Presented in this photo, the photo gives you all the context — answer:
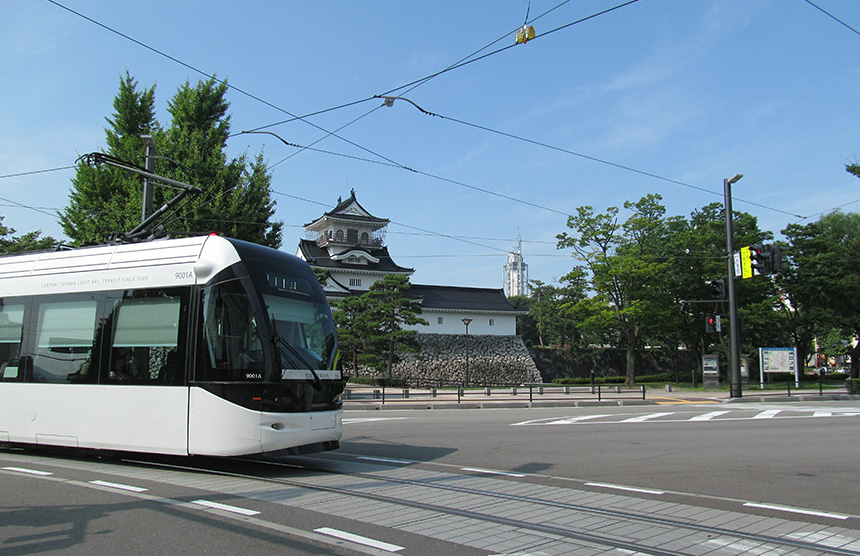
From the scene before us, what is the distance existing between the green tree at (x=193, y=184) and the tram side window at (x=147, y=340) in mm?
13127

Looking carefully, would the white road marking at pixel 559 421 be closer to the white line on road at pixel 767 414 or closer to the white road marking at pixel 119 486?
the white line on road at pixel 767 414

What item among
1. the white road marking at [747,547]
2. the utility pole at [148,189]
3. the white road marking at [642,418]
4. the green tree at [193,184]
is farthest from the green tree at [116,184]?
the white road marking at [747,547]

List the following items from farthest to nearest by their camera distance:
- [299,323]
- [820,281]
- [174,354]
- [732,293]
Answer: [820,281], [732,293], [299,323], [174,354]

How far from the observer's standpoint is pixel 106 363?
343 inches

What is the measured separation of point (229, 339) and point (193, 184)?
55.9 feet

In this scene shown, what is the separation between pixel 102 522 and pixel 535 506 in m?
4.17

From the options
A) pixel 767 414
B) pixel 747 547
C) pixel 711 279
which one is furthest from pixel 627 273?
pixel 747 547

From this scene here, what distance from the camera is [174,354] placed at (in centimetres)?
817

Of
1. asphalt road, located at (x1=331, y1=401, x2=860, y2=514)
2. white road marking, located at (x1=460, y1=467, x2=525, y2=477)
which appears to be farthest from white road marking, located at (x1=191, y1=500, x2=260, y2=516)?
asphalt road, located at (x1=331, y1=401, x2=860, y2=514)

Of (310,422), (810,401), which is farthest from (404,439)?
(810,401)

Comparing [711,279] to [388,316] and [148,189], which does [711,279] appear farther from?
[148,189]

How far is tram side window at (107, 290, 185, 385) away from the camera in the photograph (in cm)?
820

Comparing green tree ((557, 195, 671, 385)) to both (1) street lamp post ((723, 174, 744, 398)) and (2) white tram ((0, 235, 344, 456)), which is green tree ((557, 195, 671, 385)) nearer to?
(1) street lamp post ((723, 174, 744, 398))

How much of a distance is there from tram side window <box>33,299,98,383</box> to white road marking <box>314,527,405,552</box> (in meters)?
5.48
